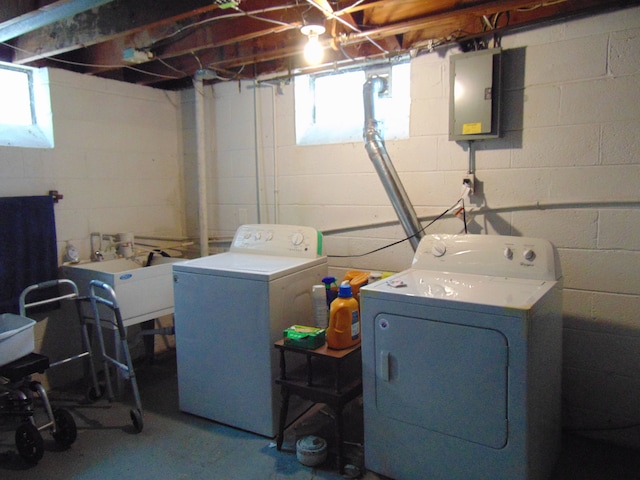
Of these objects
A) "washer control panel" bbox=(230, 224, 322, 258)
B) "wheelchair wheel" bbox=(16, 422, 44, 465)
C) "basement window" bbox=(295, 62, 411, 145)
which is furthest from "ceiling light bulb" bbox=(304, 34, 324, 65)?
"wheelchair wheel" bbox=(16, 422, 44, 465)

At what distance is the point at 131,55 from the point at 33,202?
1033 mm

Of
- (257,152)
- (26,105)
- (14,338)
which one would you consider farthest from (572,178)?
(26,105)

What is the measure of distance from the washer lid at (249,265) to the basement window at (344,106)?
85cm

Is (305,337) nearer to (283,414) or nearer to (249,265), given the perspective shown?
(283,414)

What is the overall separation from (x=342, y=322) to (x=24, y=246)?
6.31 ft

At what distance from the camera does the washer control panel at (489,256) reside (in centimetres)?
196

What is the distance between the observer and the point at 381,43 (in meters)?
2.60

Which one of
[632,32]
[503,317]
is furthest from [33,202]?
[632,32]

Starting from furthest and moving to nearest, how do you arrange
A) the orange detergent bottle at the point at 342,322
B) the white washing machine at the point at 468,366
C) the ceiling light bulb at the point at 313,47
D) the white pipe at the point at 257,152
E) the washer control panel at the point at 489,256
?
1. the white pipe at the point at 257,152
2. the ceiling light bulb at the point at 313,47
3. the orange detergent bottle at the point at 342,322
4. the washer control panel at the point at 489,256
5. the white washing machine at the point at 468,366

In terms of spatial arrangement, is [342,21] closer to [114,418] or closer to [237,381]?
[237,381]

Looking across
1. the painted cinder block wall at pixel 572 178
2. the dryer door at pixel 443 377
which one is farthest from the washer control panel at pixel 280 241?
the dryer door at pixel 443 377

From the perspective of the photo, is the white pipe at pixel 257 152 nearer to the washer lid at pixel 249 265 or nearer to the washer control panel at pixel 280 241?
the washer control panel at pixel 280 241

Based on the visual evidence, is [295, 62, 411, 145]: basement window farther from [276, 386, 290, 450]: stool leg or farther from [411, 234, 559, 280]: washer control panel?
[276, 386, 290, 450]: stool leg

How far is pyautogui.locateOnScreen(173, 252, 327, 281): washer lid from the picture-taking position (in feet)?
7.36
